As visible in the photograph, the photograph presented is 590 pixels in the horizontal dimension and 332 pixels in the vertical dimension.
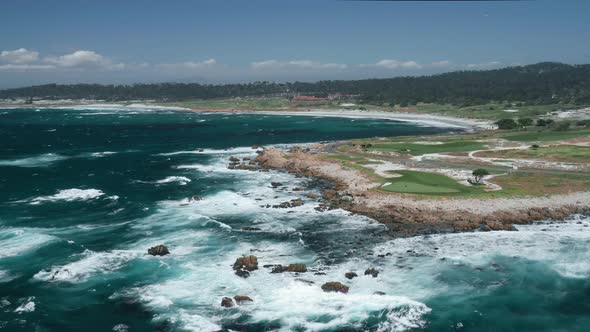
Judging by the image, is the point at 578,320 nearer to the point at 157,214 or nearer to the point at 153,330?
the point at 153,330

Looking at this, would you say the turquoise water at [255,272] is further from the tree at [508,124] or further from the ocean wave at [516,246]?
the tree at [508,124]

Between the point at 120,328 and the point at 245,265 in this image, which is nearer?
the point at 120,328

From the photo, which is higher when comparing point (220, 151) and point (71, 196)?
point (220, 151)

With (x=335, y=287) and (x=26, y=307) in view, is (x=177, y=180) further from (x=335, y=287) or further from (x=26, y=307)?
(x=335, y=287)

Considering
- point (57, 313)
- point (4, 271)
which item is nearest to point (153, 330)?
point (57, 313)

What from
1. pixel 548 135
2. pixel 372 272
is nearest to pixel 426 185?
pixel 372 272

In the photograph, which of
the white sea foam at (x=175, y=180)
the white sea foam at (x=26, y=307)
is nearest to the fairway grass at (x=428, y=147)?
the white sea foam at (x=175, y=180)

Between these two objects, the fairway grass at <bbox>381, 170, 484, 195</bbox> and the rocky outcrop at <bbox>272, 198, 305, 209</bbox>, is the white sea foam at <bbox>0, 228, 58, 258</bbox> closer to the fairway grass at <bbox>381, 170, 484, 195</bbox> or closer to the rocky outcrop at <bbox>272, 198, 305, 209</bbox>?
the rocky outcrop at <bbox>272, 198, 305, 209</bbox>
